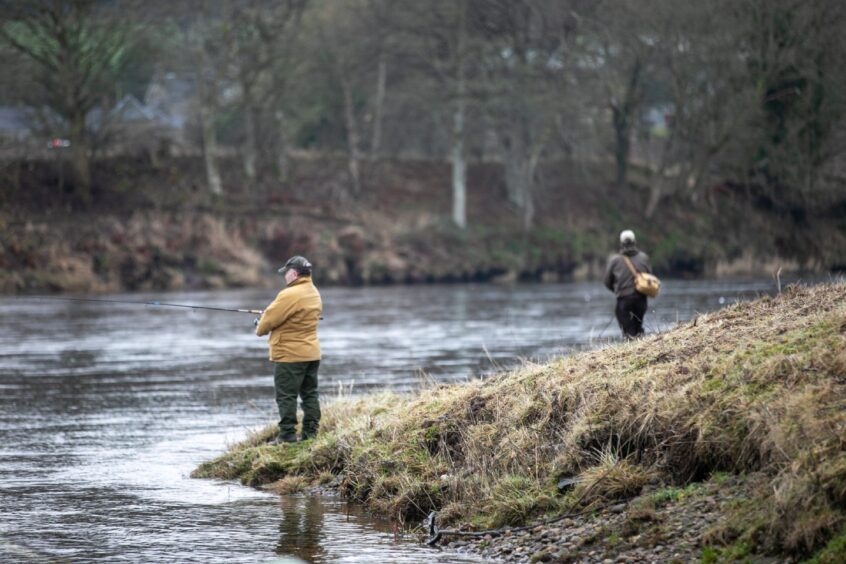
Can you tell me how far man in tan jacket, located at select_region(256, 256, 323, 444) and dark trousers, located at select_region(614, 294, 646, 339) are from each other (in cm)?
520

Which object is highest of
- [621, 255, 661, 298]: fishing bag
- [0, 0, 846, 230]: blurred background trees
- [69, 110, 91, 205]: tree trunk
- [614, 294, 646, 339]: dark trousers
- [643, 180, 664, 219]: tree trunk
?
[0, 0, 846, 230]: blurred background trees

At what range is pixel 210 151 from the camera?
5731 cm

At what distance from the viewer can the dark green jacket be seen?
17.5 metres

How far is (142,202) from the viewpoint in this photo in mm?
55750

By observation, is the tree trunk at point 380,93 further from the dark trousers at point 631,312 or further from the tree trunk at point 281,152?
the dark trousers at point 631,312

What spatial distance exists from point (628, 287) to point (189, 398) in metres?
6.64

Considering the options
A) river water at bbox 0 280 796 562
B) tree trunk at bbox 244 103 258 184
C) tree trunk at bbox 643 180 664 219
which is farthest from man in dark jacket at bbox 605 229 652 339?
tree trunk at bbox 244 103 258 184

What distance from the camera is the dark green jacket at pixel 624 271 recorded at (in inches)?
690

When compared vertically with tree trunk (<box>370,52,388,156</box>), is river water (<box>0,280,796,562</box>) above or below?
below

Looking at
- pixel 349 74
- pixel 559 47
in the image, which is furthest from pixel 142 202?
pixel 559 47

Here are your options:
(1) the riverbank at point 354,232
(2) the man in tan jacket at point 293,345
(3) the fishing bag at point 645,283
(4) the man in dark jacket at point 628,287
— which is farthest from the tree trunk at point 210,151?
(2) the man in tan jacket at point 293,345

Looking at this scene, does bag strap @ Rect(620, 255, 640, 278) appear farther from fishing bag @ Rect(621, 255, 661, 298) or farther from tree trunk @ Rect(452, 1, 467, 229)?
tree trunk @ Rect(452, 1, 467, 229)

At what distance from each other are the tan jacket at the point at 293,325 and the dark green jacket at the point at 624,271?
5.33 meters

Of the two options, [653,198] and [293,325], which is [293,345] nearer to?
[293,325]
